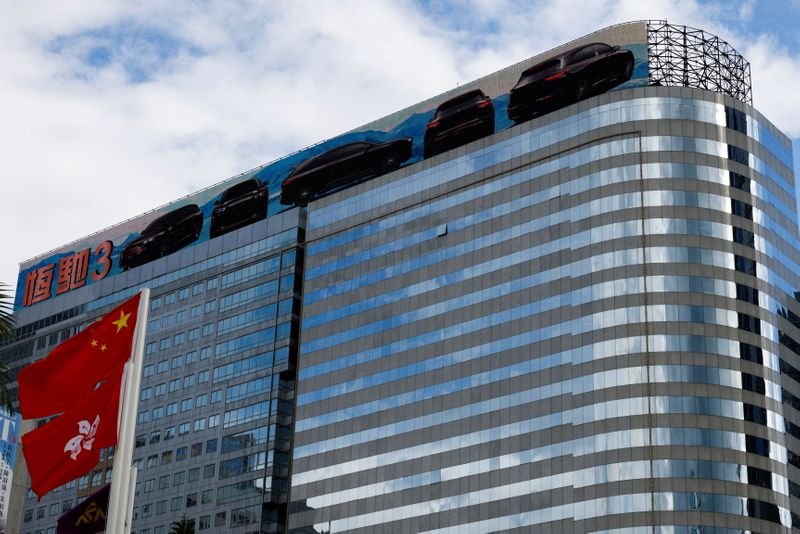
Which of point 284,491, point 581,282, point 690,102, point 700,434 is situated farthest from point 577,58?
point 284,491

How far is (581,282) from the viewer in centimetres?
15350

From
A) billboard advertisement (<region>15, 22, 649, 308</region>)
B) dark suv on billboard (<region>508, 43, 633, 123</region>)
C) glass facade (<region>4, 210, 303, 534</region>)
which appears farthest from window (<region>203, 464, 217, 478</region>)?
dark suv on billboard (<region>508, 43, 633, 123</region>)

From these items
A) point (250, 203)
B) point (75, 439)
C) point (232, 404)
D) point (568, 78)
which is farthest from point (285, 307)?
point (75, 439)

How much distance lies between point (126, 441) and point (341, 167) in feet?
476

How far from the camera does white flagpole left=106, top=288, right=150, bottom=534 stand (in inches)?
1620

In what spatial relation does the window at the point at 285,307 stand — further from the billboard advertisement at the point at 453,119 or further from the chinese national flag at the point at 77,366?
Answer: the chinese national flag at the point at 77,366

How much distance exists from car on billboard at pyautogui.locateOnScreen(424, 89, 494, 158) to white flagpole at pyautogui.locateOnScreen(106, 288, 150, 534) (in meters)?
129

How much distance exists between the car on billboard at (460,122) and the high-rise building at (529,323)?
0.89 feet

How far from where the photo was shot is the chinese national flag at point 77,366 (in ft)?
148

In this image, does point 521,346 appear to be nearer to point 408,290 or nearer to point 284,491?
point 408,290

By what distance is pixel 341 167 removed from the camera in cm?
18688

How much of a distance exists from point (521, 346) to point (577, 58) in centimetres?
3363

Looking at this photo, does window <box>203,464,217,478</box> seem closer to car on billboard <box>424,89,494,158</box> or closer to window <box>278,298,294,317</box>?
window <box>278,298,294,317</box>

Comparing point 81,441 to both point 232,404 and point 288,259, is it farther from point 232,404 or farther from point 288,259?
point 232,404
